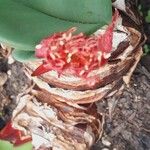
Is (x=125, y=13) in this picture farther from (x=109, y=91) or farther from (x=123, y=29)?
(x=109, y=91)

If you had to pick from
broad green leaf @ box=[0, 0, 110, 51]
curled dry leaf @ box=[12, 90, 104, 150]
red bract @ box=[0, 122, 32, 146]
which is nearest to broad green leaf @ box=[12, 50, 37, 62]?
broad green leaf @ box=[0, 0, 110, 51]

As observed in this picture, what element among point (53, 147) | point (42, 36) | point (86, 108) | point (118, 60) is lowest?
point (53, 147)

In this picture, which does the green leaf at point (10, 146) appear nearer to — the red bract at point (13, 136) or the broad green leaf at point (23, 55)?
the red bract at point (13, 136)

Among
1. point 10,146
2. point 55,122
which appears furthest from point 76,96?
point 10,146

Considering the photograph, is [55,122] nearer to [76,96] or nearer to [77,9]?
[76,96]

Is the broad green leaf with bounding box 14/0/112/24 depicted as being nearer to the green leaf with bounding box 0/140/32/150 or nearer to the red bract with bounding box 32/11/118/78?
the red bract with bounding box 32/11/118/78

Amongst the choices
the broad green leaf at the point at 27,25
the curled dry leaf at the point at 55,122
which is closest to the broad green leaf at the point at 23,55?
the broad green leaf at the point at 27,25

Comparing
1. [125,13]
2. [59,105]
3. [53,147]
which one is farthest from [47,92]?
[125,13]
